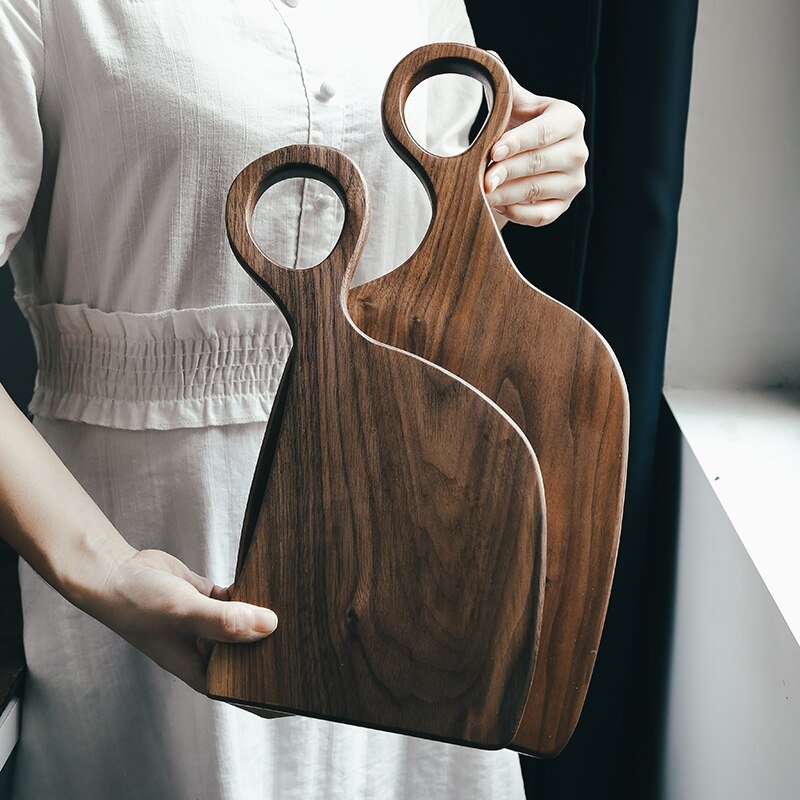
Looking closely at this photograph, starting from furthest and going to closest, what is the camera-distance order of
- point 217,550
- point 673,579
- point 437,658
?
point 673,579, point 217,550, point 437,658

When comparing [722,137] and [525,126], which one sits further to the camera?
[722,137]

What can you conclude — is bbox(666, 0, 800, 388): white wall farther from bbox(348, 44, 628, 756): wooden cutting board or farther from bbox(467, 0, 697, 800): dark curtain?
bbox(348, 44, 628, 756): wooden cutting board

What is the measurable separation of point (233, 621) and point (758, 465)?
60 centimetres

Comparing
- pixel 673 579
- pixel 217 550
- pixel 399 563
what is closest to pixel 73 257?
pixel 217 550

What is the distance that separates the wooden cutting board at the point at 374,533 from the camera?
1.39 feet

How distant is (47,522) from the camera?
53cm

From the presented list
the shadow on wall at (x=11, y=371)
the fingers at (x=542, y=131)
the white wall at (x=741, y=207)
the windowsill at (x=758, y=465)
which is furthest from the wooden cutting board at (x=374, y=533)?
the white wall at (x=741, y=207)

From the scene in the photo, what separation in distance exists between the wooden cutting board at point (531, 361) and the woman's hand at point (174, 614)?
15 centimetres

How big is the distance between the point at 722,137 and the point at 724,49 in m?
0.10

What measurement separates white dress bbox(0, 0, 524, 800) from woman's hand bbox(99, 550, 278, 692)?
0.16m

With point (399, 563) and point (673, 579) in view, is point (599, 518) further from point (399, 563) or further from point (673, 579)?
point (673, 579)

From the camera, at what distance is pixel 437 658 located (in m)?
0.43

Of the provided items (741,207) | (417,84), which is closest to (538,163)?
(417,84)

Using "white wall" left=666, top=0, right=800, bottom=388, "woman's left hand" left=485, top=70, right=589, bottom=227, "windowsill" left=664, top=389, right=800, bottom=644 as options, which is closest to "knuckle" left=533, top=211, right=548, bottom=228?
"woman's left hand" left=485, top=70, right=589, bottom=227
